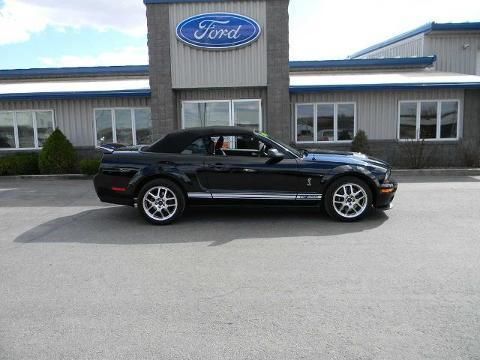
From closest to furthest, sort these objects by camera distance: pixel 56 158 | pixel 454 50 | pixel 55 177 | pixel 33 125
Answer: pixel 55 177
pixel 56 158
pixel 33 125
pixel 454 50

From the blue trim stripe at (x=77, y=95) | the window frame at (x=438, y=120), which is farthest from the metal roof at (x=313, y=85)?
the window frame at (x=438, y=120)

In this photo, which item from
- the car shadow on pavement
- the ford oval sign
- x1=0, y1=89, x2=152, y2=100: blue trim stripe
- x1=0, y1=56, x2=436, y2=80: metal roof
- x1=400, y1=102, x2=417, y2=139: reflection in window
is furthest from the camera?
x1=0, y1=56, x2=436, y2=80: metal roof

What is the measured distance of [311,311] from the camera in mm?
3910

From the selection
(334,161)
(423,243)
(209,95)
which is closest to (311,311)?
(423,243)

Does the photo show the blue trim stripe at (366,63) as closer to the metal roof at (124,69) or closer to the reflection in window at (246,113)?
the metal roof at (124,69)

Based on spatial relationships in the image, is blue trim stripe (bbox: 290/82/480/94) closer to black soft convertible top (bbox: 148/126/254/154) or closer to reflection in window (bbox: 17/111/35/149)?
black soft convertible top (bbox: 148/126/254/154)

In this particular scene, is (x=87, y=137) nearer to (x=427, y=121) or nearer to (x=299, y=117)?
(x=299, y=117)

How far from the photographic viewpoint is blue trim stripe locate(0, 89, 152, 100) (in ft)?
47.3

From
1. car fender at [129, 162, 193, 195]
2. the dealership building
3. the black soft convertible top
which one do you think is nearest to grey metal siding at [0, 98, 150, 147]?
the dealership building

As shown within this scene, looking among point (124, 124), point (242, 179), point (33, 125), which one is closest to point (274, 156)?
point (242, 179)

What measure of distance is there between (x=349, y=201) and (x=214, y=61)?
820 cm

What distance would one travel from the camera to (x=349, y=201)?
7191 mm

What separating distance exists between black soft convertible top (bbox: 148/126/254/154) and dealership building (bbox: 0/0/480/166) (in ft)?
21.9

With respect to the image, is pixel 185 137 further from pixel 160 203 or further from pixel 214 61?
pixel 214 61
